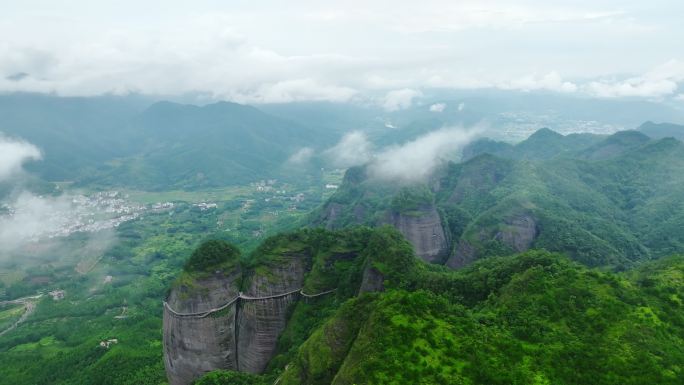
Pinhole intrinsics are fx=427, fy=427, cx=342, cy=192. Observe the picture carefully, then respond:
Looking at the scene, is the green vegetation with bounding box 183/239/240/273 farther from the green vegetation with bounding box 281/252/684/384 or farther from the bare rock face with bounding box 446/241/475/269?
the bare rock face with bounding box 446/241/475/269

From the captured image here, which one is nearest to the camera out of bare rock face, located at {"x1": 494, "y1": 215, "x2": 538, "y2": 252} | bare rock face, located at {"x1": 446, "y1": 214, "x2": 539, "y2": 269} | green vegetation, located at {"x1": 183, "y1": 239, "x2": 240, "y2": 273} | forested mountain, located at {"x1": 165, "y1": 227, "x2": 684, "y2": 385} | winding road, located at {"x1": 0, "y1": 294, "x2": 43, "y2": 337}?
forested mountain, located at {"x1": 165, "y1": 227, "x2": 684, "y2": 385}

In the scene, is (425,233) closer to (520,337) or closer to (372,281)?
(372,281)

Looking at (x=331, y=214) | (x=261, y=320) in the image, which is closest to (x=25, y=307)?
(x=331, y=214)

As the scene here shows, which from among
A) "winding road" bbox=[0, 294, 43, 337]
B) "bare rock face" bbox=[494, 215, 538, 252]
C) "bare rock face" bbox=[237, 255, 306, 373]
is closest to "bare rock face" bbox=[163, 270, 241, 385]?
"bare rock face" bbox=[237, 255, 306, 373]

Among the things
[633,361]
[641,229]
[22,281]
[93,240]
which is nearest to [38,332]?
[22,281]

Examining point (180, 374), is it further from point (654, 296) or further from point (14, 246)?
point (14, 246)

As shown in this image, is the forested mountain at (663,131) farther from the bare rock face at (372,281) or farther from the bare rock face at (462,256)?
the bare rock face at (372,281)

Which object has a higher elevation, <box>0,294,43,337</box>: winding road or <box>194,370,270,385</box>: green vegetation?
<box>194,370,270,385</box>: green vegetation
